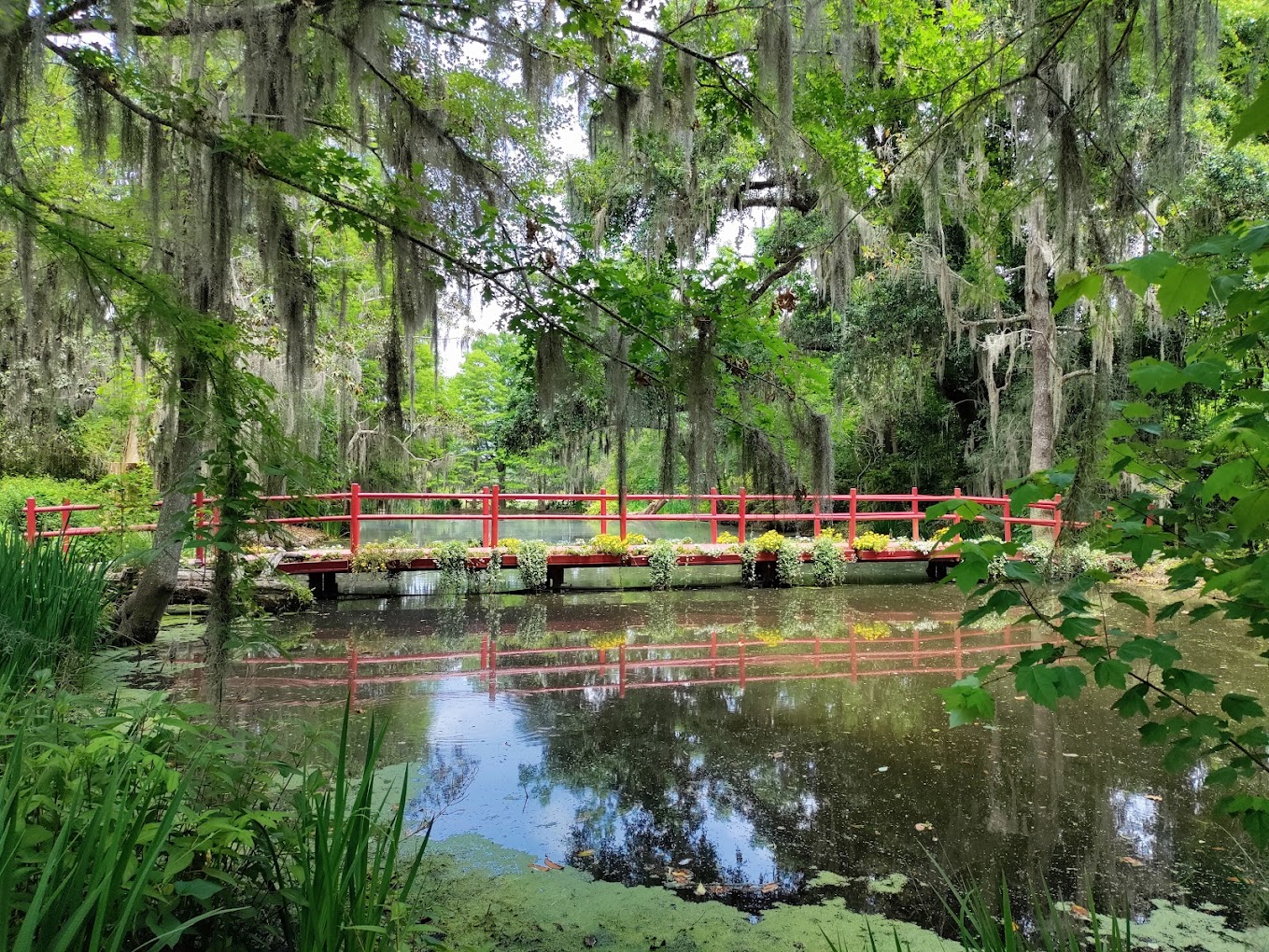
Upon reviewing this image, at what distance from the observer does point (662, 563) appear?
1095cm

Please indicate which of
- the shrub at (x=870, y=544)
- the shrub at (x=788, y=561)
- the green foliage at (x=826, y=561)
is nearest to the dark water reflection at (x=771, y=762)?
the shrub at (x=788, y=561)

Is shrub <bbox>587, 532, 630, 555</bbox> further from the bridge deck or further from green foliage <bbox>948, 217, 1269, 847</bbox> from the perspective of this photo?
green foliage <bbox>948, 217, 1269, 847</bbox>

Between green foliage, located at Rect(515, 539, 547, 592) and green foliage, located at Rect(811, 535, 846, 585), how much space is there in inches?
156

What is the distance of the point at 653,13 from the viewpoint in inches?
189

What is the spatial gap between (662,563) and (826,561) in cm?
246

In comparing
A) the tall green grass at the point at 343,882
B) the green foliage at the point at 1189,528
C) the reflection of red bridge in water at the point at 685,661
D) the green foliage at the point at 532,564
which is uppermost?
the green foliage at the point at 1189,528

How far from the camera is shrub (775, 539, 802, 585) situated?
36.7 feet

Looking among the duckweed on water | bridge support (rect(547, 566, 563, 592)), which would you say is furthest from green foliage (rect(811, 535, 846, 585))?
the duckweed on water

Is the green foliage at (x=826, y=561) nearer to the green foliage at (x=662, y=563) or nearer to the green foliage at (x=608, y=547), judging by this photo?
the green foliage at (x=662, y=563)

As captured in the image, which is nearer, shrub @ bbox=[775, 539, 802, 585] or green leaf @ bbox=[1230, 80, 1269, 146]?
green leaf @ bbox=[1230, 80, 1269, 146]

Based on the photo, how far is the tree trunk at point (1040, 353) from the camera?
12445 mm

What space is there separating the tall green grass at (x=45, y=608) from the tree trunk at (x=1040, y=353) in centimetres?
1241

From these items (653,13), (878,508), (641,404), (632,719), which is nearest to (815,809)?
(632,719)

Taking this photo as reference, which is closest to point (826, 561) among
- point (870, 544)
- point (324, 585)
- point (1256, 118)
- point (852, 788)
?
point (870, 544)
